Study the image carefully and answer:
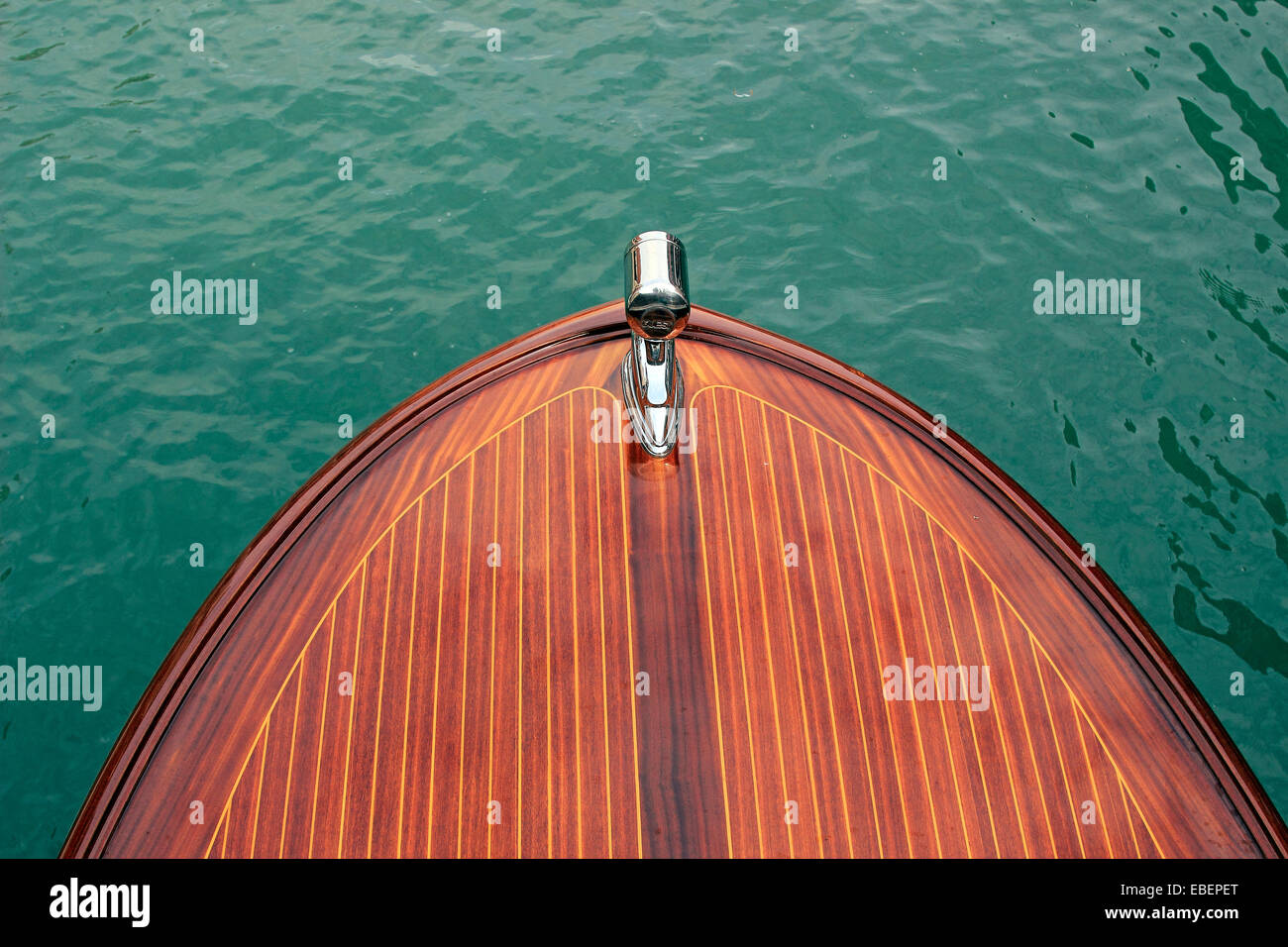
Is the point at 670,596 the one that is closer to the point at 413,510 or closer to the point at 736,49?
the point at 413,510

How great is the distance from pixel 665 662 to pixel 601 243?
356 centimetres

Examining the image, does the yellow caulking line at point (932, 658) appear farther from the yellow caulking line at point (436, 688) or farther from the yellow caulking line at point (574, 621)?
the yellow caulking line at point (436, 688)

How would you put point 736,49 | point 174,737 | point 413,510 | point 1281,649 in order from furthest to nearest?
point 736,49 < point 1281,649 < point 413,510 < point 174,737

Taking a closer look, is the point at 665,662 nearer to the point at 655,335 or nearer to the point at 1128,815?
the point at 655,335

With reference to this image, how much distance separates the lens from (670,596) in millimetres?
2775

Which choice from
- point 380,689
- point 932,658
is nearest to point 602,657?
point 380,689

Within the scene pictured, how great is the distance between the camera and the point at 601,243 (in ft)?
18.7

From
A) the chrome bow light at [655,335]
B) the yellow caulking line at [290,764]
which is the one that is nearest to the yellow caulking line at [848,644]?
the chrome bow light at [655,335]

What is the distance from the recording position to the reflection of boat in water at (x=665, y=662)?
241 centimetres

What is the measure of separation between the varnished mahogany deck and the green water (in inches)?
73.3

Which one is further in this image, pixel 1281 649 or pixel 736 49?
pixel 736 49

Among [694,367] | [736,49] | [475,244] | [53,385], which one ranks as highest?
[736,49]
